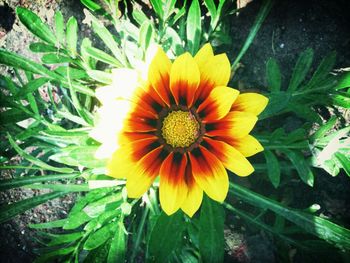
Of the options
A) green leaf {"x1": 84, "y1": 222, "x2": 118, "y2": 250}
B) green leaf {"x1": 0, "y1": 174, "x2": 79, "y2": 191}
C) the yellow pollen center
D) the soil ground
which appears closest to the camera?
the yellow pollen center

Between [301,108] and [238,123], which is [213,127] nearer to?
[238,123]

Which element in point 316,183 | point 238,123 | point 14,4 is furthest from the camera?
Result: point 14,4

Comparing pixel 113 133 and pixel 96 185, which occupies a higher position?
pixel 113 133

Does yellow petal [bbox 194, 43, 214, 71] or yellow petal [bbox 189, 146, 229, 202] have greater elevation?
yellow petal [bbox 194, 43, 214, 71]

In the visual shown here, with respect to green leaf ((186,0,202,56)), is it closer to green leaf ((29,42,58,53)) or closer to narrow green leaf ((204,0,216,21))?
narrow green leaf ((204,0,216,21))

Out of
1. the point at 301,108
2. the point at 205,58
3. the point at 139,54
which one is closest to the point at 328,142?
the point at 301,108

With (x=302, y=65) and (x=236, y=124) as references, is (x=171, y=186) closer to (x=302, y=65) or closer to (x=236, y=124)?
(x=236, y=124)

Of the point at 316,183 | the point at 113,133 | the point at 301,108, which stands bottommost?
the point at 316,183

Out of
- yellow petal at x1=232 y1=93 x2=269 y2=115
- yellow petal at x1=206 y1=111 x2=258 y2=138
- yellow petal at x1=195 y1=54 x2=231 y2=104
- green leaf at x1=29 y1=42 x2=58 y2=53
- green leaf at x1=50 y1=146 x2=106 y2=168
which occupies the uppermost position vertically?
green leaf at x1=29 y1=42 x2=58 y2=53

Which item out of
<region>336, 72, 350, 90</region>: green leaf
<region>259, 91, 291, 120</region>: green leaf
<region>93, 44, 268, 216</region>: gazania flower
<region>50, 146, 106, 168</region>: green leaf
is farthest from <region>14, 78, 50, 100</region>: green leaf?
<region>336, 72, 350, 90</region>: green leaf
